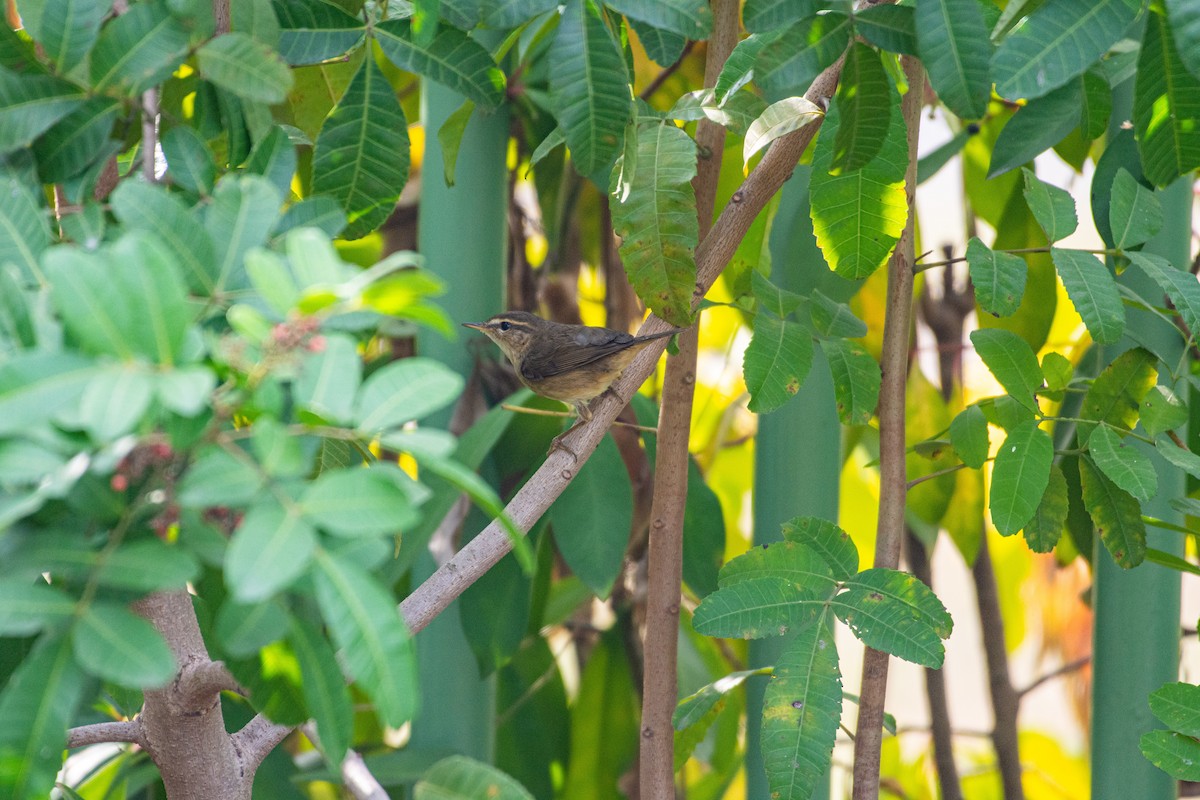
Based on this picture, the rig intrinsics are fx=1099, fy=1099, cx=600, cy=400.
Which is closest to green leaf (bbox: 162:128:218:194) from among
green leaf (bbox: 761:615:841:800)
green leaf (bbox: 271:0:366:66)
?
green leaf (bbox: 271:0:366:66)

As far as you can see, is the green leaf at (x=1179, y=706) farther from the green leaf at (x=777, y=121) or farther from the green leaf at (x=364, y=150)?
the green leaf at (x=364, y=150)

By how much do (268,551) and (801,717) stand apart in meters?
0.81

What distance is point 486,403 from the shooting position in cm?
220

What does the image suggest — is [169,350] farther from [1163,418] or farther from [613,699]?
[613,699]

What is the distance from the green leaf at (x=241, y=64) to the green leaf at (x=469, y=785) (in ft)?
2.06

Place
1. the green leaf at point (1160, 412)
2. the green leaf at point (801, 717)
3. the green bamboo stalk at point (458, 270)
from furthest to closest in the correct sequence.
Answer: the green bamboo stalk at point (458, 270)
the green leaf at point (1160, 412)
the green leaf at point (801, 717)

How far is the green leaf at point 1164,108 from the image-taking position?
1.15 metres

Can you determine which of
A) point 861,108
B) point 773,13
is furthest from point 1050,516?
point 773,13

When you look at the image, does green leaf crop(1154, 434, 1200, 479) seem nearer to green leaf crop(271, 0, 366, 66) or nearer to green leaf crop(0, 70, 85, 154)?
green leaf crop(271, 0, 366, 66)

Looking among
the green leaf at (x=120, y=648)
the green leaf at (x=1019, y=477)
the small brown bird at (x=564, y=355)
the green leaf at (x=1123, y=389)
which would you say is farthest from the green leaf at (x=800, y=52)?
the small brown bird at (x=564, y=355)

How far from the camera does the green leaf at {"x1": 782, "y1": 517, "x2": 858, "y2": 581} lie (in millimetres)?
1380

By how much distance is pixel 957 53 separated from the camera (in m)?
1.08

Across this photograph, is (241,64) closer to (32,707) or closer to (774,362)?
(32,707)

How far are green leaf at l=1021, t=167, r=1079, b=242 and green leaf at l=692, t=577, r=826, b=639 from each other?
0.58 metres
